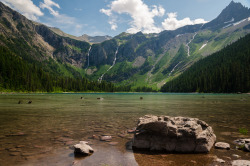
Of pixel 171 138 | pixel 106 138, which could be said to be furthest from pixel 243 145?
pixel 106 138

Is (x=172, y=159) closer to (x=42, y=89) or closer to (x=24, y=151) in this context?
(x=24, y=151)

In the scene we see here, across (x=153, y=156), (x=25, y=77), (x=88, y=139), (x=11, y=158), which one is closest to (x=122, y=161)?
(x=153, y=156)

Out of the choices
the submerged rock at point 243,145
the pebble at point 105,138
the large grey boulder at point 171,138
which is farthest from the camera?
the pebble at point 105,138

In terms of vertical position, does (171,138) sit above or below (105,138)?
→ above

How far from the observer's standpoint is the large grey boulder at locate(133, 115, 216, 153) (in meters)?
9.32

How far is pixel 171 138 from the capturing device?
31.4 feet

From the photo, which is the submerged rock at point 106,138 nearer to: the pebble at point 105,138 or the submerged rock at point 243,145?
the pebble at point 105,138

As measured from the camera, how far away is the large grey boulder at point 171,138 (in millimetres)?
9320

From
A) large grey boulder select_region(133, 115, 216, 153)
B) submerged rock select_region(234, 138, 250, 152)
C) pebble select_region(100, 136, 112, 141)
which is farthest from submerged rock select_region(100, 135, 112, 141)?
submerged rock select_region(234, 138, 250, 152)

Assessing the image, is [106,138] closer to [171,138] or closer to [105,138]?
[105,138]

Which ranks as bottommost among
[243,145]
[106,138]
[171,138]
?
[106,138]

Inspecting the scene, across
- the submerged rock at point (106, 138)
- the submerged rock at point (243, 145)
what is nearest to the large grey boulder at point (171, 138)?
the submerged rock at point (243, 145)

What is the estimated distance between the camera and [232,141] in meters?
10.9

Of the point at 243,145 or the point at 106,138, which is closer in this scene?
the point at 243,145
